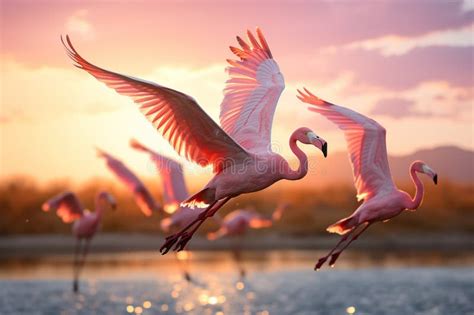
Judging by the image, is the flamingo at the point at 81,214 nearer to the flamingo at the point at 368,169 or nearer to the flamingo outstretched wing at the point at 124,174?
the flamingo outstretched wing at the point at 124,174

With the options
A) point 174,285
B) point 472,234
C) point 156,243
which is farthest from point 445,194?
point 174,285

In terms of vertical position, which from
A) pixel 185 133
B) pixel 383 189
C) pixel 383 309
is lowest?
pixel 383 309

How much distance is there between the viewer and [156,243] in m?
37.7

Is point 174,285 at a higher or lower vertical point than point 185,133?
lower

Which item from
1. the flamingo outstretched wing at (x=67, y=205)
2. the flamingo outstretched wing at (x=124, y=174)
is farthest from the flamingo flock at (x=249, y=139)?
the flamingo outstretched wing at (x=67, y=205)

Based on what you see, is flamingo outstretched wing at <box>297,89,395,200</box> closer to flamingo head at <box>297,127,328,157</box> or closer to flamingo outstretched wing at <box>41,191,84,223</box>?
flamingo head at <box>297,127,328,157</box>

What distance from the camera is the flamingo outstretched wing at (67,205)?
72.7 ft

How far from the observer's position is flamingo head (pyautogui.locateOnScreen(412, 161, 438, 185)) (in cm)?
1246

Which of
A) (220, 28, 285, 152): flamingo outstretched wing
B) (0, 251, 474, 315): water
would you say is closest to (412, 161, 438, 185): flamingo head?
(220, 28, 285, 152): flamingo outstretched wing

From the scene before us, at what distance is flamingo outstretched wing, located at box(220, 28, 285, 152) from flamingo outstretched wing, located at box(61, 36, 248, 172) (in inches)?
44.9

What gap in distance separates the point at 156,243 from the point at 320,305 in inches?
751

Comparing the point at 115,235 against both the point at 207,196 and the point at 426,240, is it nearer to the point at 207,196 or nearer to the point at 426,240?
the point at 426,240

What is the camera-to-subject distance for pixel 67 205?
75.2 feet

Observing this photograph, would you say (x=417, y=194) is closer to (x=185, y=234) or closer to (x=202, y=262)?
(x=185, y=234)
